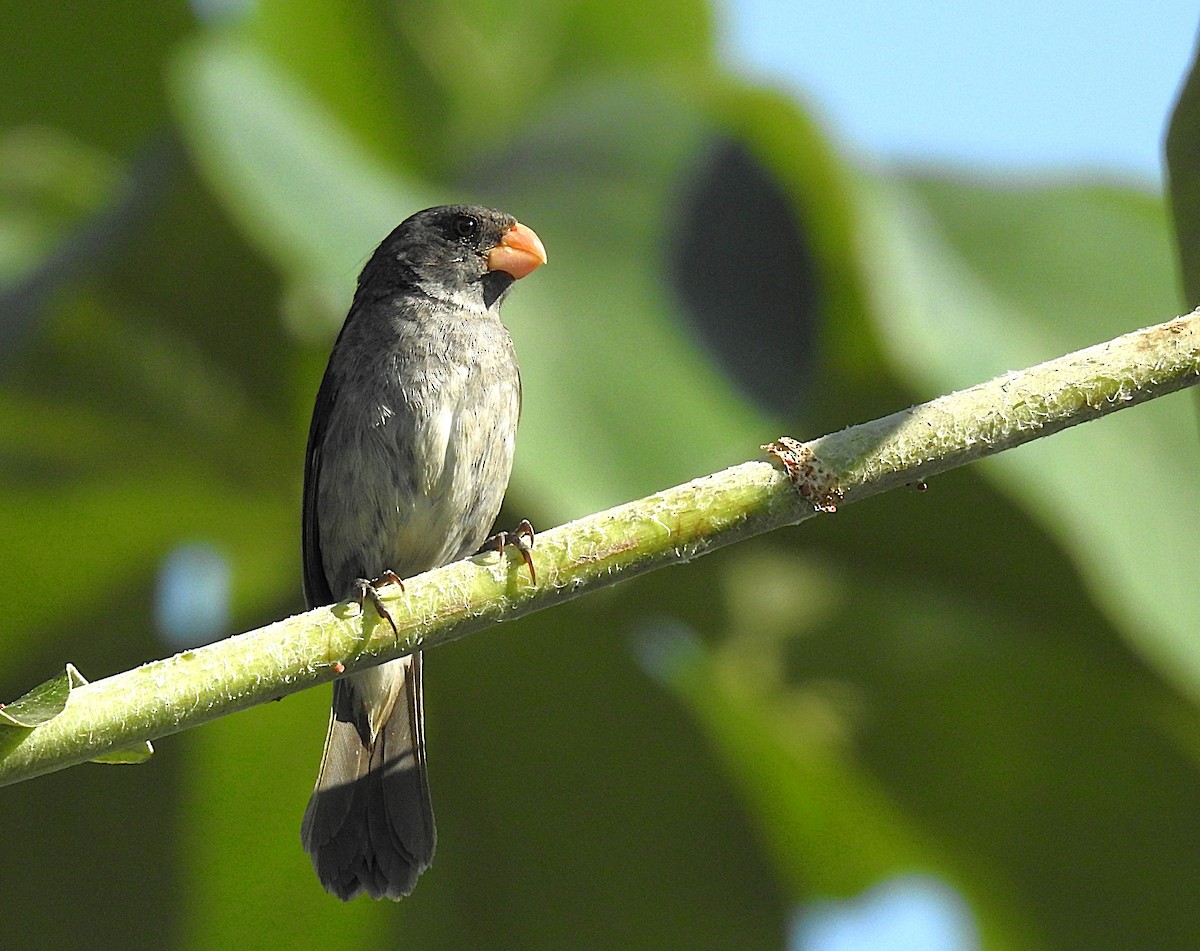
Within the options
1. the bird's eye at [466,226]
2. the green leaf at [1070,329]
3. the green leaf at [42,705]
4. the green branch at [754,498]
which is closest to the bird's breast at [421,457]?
the bird's eye at [466,226]

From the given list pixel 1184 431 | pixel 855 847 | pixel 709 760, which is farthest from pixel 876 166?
pixel 855 847

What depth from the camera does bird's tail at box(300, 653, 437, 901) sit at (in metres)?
3.31

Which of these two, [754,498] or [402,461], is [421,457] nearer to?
[402,461]

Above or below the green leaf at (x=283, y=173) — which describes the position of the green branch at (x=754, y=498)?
below

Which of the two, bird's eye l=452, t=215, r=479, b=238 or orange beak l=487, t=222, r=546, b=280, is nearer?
orange beak l=487, t=222, r=546, b=280

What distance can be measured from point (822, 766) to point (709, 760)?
389 mm

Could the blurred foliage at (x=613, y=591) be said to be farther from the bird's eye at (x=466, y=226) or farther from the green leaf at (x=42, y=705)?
the green leaf at (x=42, y=705)

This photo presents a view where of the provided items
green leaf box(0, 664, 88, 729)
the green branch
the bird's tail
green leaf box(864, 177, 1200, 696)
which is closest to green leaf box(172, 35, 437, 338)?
the bird's tail

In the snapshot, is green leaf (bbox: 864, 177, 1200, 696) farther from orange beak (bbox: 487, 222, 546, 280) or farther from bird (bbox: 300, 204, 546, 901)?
bird (bbox: 300, 204, 546, 901)

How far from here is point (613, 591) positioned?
178 inches

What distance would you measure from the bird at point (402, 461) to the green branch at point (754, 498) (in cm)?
187

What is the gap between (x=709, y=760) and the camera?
478 centimetres

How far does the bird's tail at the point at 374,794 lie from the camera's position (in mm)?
3311

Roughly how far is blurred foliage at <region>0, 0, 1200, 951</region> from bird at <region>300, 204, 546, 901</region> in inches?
6.3
